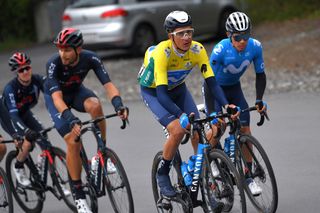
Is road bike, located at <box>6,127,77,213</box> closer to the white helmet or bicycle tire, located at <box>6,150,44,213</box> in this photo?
bicycle tire, located at <box>6,150,44,213</box>

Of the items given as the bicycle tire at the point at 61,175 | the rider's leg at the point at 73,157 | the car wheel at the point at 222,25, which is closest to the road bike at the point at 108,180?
the rider's leg at the point at 73,157

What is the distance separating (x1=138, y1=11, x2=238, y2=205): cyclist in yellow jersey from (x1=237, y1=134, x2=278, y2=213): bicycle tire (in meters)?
0.48

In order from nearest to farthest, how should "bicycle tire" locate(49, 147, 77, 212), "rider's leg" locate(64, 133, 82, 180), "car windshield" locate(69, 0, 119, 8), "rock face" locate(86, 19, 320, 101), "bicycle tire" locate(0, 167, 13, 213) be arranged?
"rider's leg" locate(64, 133, 82, 180) < "bicycle tire" locate(0, 167, 13, 213) < "bicycle tire" locate(49, 147, 77, 212) < "rock face" locate(86, 19, 320, 101) < "car windshield" locate(69, 0, 119, 8)

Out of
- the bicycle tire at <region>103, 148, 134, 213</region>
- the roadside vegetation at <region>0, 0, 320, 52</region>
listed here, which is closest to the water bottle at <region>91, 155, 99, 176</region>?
the bicycle tire at <region>103, 148, 134, 213</region>

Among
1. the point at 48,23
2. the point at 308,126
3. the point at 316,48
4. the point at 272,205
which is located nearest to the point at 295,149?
the point at 308,126

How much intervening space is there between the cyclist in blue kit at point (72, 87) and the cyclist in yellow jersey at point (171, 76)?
0.38 m

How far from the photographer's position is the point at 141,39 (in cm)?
2097

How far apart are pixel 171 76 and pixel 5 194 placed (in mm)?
2223

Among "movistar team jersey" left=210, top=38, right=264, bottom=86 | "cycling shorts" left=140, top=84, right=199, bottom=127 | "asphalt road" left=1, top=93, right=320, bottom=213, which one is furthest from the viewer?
"asphalt road" left=1, top=93, right=320, bottom=213

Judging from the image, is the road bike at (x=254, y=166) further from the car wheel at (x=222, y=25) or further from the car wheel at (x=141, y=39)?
the car wheel at (x=222, y=25)

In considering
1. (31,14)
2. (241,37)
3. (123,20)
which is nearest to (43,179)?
(241,37)

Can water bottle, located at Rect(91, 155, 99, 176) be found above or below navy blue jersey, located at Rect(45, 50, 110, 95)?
below

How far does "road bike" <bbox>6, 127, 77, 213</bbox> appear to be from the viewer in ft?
31.3

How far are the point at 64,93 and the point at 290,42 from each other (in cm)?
1183
